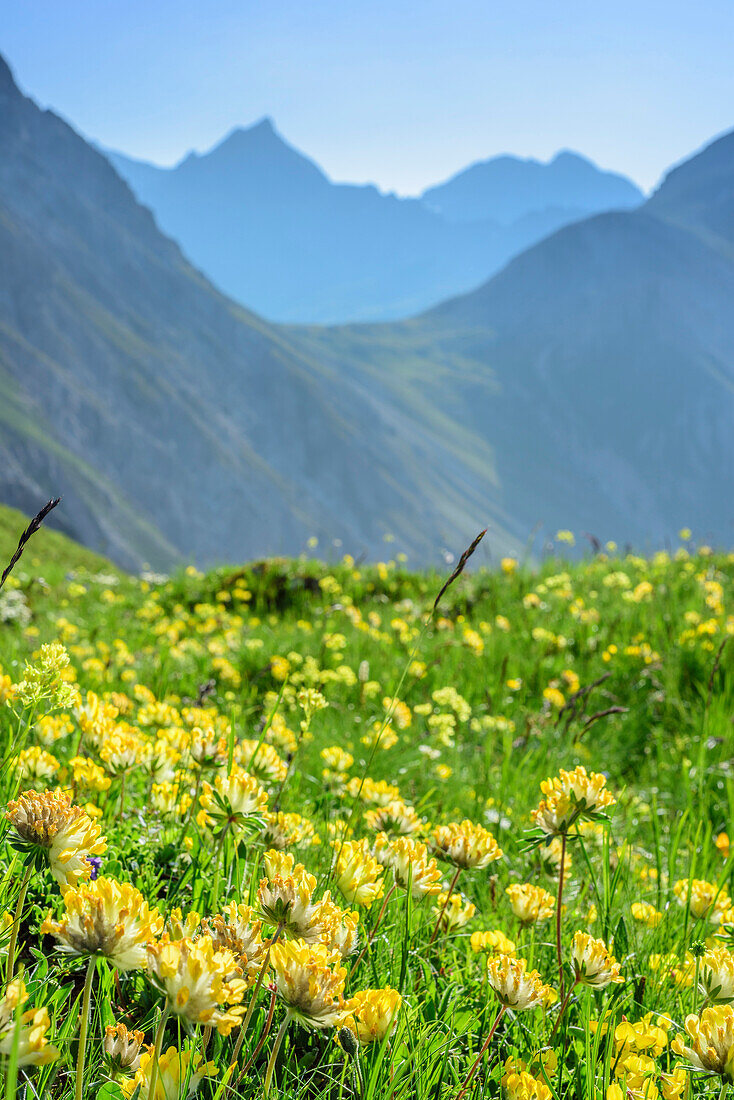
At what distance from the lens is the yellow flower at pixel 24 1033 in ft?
2.90

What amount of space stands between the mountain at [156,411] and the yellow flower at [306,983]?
6862 centimetres

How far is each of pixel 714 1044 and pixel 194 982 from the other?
87 cm

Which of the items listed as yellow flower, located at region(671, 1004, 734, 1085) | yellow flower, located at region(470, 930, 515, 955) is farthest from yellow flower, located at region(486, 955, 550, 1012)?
yellow flower, located at region(470, 930, 515, 955)

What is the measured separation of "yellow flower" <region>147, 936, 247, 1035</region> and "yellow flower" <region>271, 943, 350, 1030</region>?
0.10 meters

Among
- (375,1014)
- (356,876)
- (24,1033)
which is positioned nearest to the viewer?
(24,1033)

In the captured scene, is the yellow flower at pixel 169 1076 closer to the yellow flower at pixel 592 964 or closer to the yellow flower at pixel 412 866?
the yellow flower at pixel 412 866

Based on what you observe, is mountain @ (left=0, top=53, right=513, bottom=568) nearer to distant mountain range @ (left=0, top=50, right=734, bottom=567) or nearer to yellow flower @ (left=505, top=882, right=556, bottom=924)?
distant mountain range @ (left=0, top=50, right=734, bottom=567)

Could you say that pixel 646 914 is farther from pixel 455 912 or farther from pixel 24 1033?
pixel 24 1033

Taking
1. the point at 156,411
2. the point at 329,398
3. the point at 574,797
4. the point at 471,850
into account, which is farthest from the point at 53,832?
the point at 329,398

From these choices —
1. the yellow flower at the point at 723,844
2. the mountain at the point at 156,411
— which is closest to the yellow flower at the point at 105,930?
the yellow flower at the point at 723,844

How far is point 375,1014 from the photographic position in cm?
135

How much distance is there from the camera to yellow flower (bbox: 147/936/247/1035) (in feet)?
3.25

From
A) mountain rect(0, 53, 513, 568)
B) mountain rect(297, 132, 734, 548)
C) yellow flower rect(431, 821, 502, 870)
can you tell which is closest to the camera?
yellow flower rect(431, 821, 502, 870)

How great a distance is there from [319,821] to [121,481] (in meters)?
88.8
